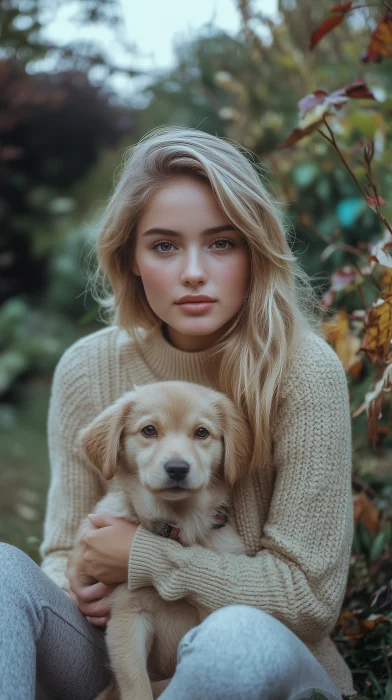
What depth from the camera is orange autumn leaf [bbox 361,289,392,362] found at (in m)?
2.25

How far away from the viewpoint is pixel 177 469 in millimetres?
1980

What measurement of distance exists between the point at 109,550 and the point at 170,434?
0.39 metres

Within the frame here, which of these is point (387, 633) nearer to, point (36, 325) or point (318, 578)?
point (318, 578)

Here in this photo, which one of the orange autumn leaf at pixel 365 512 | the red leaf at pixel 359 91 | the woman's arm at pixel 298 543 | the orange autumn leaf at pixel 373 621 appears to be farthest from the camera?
the orange autumn leaf at pixel 365 512

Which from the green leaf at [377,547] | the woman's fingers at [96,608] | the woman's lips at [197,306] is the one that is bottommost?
the green leaf at [377,547]

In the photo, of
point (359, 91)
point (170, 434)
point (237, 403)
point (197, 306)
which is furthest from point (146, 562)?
point (359, 91)

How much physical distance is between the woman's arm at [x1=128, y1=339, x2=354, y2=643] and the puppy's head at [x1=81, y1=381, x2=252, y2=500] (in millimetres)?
158

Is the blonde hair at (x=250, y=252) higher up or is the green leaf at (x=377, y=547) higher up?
the blonde hair at (x=250, y=252)

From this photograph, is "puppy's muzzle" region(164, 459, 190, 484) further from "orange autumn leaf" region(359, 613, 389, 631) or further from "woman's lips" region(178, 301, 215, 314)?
"orange autumn leaf" region(359, 613, 389, 631)

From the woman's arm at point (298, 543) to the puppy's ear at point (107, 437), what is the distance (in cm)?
21

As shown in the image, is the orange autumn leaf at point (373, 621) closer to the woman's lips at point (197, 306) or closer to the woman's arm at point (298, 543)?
the woman's arm at point (298, 543)

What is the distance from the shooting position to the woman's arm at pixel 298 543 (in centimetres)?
205

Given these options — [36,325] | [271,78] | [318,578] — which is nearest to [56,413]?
[318,578]

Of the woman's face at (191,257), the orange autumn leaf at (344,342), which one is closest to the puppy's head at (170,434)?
the woman's face at (191,257)
